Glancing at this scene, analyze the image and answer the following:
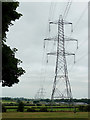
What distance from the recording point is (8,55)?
2345 centimetres

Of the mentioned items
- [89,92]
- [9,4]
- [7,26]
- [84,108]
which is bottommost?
[84,108]

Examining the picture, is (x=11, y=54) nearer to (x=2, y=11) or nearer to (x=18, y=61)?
(x=18, y=61)

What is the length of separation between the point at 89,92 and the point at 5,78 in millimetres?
9140

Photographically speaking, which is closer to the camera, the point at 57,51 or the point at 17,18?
the point at 17,18

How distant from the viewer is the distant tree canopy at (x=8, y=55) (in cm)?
2259

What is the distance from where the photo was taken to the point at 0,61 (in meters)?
22.5

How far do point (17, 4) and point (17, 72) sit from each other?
6.53 m

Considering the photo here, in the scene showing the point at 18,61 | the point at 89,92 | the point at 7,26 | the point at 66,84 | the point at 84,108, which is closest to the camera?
the point at 89,92

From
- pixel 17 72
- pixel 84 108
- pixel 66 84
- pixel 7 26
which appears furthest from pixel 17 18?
pixel 84 108

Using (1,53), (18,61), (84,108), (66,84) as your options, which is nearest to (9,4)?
(1,53)

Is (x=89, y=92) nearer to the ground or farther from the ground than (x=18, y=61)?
nearer to the ground

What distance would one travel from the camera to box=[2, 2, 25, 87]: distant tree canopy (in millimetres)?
22594

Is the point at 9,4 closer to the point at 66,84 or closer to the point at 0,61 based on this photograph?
the point at 0,61

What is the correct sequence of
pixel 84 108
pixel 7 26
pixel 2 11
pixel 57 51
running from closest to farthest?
pixel 2 11
pixel 7 26
pixel 57 51
pixel 84 108
